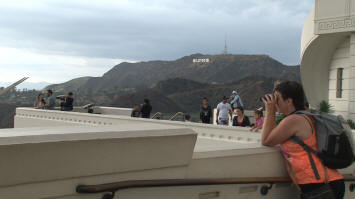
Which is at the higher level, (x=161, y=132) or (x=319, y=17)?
(x=319, y=17)

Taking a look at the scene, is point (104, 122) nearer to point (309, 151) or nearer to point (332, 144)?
point (309, 151)

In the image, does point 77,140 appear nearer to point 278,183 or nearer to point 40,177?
point 40,177

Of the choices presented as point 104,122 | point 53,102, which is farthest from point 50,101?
point 104,122

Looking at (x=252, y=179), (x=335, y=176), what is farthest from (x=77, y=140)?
(x=335, y=176)

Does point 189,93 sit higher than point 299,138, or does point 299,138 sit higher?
point 189,93

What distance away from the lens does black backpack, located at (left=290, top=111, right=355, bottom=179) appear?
3.23 m

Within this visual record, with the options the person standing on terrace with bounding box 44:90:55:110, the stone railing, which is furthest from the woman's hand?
the person standing on terrace with bounding box 44:90:55:110

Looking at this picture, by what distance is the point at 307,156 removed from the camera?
331cm

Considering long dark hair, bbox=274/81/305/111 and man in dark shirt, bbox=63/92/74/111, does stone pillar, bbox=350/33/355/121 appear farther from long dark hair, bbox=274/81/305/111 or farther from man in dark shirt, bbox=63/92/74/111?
long dark hair, bbox=274/81/305/111

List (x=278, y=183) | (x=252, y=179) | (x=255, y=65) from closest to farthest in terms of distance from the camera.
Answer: (x=252, y=179) < (x=278, y=183) < (x=255, y=65)

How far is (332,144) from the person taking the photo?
323cm

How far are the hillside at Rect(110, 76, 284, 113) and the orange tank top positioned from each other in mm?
83256

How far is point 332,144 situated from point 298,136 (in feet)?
0.90

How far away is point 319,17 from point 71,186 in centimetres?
1516
